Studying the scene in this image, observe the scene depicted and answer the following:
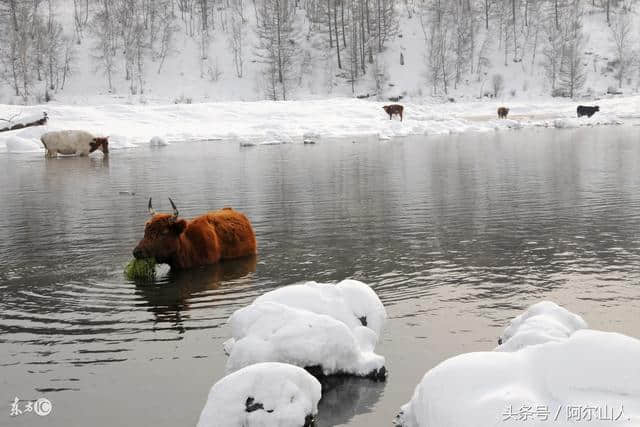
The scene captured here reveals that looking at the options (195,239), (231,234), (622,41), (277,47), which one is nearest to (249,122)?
(277,47)

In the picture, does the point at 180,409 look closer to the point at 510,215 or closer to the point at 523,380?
the point at 523,380

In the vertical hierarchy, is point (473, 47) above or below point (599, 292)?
above

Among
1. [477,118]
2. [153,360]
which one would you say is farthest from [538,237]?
[477,118]

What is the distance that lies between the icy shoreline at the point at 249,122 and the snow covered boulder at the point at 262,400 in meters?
29.7

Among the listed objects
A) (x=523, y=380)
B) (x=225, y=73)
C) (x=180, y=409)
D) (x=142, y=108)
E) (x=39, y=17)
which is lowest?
(x=180, y=409)

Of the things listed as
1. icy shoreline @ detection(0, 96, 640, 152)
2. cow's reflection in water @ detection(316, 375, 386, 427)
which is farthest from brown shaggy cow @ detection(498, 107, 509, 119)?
cow's reflection in water @ detection(316, 375, 386, 427)

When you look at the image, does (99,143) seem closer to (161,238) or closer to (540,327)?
(161,238)

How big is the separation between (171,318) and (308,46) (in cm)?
7814

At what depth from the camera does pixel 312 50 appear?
8188 centimetres

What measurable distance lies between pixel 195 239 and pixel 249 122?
121 ft

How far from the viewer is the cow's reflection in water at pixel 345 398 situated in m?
4.82

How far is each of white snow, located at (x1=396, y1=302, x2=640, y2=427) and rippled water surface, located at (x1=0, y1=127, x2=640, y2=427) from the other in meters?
0.83

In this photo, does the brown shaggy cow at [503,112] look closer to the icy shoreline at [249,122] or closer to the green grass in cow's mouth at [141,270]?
the icy shoreline at [249,122]

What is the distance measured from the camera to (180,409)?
195 inches
